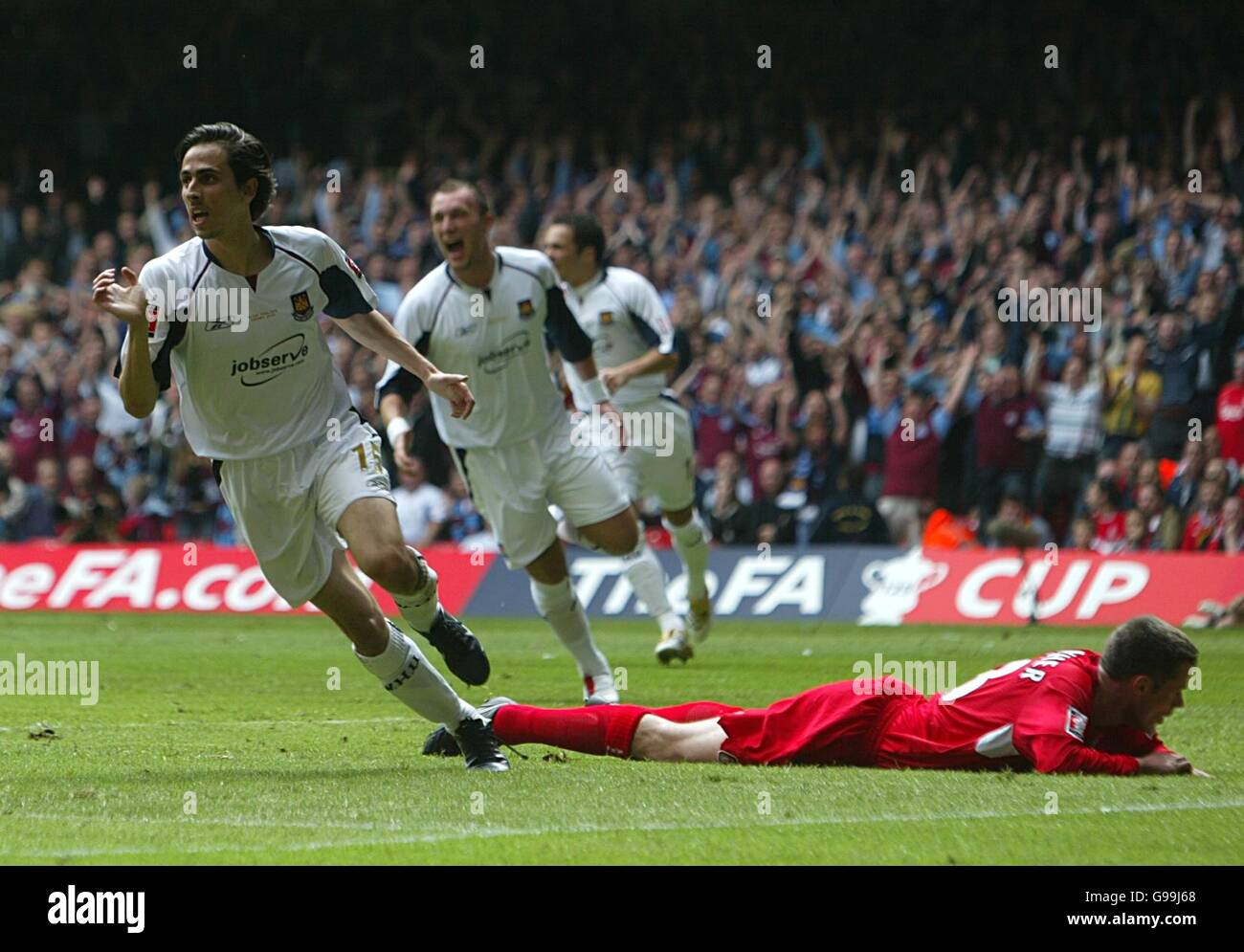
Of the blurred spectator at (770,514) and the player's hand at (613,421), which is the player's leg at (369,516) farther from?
the blurred spectator at (770,514)

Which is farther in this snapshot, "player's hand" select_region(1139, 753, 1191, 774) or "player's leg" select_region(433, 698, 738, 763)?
"player's leg" select_region(433, 698, 738, 763)

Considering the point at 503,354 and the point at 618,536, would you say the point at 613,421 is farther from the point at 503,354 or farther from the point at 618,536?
the point at 503,354

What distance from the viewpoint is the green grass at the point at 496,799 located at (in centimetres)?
568

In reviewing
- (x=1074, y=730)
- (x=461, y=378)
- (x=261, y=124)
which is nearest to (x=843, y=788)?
(x=1074, y=730)

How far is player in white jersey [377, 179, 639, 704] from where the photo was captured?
33.8ft

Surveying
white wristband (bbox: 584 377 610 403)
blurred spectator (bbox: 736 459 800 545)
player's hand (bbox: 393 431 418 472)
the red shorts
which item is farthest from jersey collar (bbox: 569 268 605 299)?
the red shorts

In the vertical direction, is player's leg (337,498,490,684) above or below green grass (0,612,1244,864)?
above

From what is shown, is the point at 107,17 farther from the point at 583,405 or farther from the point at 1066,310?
the point at 583,405

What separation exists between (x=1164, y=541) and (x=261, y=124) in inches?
573

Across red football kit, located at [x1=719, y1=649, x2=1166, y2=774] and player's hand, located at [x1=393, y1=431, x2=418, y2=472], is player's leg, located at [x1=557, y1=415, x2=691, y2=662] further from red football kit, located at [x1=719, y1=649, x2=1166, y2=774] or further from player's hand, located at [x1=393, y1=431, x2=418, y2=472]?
red football kit, located at [x1=719, y1=649, x2=1166, y2=774]

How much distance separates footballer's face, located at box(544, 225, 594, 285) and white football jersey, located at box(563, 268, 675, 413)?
26 centimetres

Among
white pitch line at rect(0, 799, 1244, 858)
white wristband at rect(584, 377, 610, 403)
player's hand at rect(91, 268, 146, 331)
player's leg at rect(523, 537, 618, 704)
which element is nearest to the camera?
white pitch line at rect(0, 799, 1244, 858)
